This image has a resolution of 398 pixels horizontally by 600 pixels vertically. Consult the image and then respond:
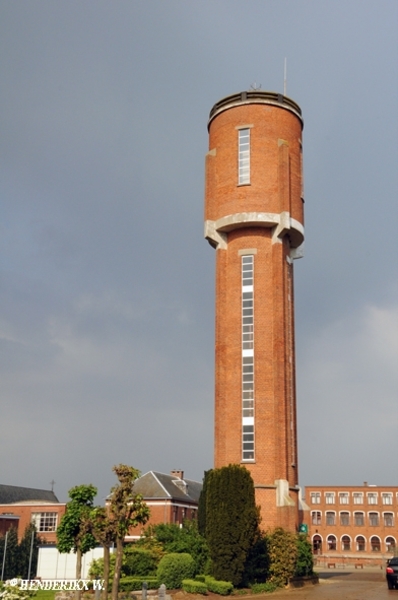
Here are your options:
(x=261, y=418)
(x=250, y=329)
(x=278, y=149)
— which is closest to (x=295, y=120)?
(x=278, y=149)

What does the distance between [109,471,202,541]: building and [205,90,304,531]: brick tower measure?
21173 millimetres

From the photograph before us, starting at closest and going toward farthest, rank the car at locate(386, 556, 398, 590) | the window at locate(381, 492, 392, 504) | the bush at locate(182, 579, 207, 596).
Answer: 1. the bush at locate(182, 579, 207, 596)
2. the car at locate(386, 556, 398, 590)
3. the window at locate(381, 492, 392, 504)

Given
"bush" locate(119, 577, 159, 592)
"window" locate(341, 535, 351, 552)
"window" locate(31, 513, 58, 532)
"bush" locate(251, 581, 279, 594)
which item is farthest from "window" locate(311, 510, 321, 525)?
"bush" locate(119, 577, 159, 592)

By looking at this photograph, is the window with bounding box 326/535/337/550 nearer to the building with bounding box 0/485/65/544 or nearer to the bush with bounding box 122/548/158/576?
the building with bounding box 0/485/65/544

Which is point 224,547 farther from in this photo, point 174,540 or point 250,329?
point 250,329

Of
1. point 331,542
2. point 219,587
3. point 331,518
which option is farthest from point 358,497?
point 219,587

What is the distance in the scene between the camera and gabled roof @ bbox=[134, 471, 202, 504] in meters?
62.6

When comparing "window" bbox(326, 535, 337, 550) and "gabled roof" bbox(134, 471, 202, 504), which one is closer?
"gabled roof" bbox(134, 471, 202, 504)

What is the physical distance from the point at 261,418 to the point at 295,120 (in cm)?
2007

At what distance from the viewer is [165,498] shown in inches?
2421

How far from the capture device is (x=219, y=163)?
44062 millimetres

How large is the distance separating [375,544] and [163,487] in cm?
3668

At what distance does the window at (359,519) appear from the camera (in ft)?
287

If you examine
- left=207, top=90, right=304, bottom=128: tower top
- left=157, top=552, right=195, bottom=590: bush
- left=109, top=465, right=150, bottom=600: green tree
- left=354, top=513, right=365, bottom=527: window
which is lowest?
left=157, top=552, right=195, bottom=590: bush
